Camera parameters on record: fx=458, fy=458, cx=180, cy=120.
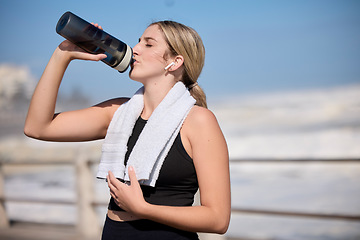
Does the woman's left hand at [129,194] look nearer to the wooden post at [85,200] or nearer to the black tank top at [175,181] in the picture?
the black tank top at [175,181]

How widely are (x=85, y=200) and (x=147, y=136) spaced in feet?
9.35

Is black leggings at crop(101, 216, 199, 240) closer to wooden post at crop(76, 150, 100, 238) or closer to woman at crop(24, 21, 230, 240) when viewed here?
woman at crop(24, 21, 230, 240)

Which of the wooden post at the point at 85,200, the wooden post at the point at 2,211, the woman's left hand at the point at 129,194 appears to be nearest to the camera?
the woman's left hand at the point at 129,194

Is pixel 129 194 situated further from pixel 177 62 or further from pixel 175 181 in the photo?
pixel 177 62

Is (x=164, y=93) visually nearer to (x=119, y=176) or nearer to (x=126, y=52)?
(x=126, y=52)

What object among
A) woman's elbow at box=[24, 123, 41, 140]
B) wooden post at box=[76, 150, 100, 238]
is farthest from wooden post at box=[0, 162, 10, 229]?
woman's elbow at box=[24, 123, 41, 140]

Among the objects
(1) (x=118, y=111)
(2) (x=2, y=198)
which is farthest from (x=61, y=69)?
(2) (x=2, y=198)

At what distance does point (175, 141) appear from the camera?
145cm

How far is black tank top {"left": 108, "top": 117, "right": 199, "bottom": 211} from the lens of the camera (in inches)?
55.7

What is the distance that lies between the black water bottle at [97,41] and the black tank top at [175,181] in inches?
12.1

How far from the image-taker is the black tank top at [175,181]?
1416mm

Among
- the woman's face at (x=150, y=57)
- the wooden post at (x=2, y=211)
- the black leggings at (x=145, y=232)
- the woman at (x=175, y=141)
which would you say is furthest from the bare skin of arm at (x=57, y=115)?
the wooden post at (x=2, y=211)

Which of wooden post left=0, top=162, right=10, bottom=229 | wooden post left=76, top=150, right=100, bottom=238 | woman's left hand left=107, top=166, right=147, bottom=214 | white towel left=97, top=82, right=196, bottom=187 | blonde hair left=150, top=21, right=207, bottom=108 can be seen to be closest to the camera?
woman's left hand left=107, top=166, right=147, bottom=214

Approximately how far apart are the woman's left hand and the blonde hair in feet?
1.35
